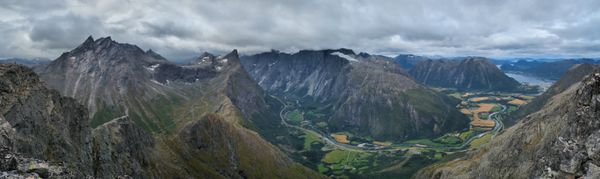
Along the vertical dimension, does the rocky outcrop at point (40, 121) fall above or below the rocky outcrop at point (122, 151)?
above

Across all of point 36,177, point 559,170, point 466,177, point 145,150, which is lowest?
point 466,177

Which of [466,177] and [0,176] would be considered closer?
[0,176]

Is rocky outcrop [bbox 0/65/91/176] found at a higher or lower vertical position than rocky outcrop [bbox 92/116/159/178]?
higher

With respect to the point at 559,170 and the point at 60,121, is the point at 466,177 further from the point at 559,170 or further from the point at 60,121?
the point at 60,121

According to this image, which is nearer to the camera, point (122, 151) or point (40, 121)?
point (40, 121)

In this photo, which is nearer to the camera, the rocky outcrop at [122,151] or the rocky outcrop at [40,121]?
the rocky outcrop at [40,121]

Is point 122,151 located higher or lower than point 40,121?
lower

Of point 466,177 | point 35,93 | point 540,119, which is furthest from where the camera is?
point 466,177

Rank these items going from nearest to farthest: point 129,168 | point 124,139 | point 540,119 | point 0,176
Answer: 1. point 0,176
2. point 129,168
3. point 124,139
4. point 540,119

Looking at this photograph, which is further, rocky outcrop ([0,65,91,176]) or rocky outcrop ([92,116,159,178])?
rocky outcrop ([92,116,159,178])

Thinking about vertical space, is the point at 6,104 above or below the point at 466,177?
above

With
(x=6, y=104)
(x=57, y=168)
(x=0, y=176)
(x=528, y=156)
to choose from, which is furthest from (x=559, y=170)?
(x=6, y=104)
